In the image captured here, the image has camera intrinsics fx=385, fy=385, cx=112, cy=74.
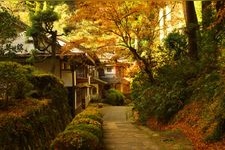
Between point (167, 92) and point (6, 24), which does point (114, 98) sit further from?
point (6, 24)

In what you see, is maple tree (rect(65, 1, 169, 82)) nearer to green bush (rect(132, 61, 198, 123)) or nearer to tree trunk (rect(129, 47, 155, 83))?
tree trunk (rect(129, 47, 155, 83))

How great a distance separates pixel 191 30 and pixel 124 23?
429cm

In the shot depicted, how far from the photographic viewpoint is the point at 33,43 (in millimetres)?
27938

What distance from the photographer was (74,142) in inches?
464

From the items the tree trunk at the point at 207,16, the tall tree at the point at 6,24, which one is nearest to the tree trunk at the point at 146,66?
the tree trunk at the point at 207,16

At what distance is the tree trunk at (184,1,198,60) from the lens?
22.6 m

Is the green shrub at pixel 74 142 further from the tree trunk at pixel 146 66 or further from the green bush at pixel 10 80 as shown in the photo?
the tree trunk at pixel 146 66

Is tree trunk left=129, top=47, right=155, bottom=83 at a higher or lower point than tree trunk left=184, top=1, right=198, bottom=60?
lower

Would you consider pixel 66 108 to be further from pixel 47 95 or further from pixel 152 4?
pixel 152 4

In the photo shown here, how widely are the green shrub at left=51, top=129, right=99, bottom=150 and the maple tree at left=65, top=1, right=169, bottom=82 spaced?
1242 cm

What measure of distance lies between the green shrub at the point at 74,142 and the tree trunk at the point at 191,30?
38.9 ft

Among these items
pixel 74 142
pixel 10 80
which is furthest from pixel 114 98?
pixel 74 142

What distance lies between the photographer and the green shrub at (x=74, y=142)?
38.7 feet

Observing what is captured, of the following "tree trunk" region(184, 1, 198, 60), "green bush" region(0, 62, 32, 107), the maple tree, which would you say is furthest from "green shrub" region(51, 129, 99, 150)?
the maple tree
